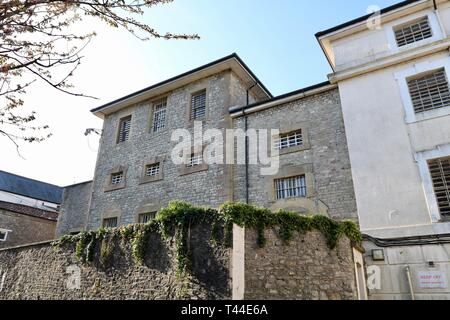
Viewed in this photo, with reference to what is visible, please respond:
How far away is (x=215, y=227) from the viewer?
6027 millimetres

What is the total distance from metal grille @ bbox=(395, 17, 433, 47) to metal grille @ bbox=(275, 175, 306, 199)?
530 cm

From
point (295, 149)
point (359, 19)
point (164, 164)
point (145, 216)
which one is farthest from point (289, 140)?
point (145, 216)

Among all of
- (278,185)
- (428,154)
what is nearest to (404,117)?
(428,154)

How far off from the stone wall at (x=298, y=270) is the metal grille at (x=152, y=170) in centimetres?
776

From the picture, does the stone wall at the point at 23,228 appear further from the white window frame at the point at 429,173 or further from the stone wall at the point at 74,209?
the white window frame at the point at 429,173

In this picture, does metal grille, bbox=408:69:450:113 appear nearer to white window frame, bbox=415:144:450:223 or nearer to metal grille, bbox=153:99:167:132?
white window frame, bbox=415:144:450:223

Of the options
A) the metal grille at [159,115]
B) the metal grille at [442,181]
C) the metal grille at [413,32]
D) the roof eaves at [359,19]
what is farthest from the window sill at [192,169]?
the metal grille at [413,32]

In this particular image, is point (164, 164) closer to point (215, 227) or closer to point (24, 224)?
point (215, 227)

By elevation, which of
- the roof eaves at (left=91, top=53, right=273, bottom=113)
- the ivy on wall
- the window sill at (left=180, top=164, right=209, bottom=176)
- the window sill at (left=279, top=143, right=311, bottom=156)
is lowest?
the ivy on wall

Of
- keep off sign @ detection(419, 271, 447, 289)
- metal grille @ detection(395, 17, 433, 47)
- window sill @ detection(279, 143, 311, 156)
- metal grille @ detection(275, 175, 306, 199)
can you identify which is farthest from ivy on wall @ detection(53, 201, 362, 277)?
metal grille @ detection(395, 17, 433, 47)

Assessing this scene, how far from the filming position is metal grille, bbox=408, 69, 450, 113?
8.52m

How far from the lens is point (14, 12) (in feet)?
12.8

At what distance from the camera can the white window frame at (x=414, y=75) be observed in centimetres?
834

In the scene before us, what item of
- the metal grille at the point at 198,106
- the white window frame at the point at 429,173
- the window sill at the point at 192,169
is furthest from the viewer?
the metal grille at the point at 198,106
